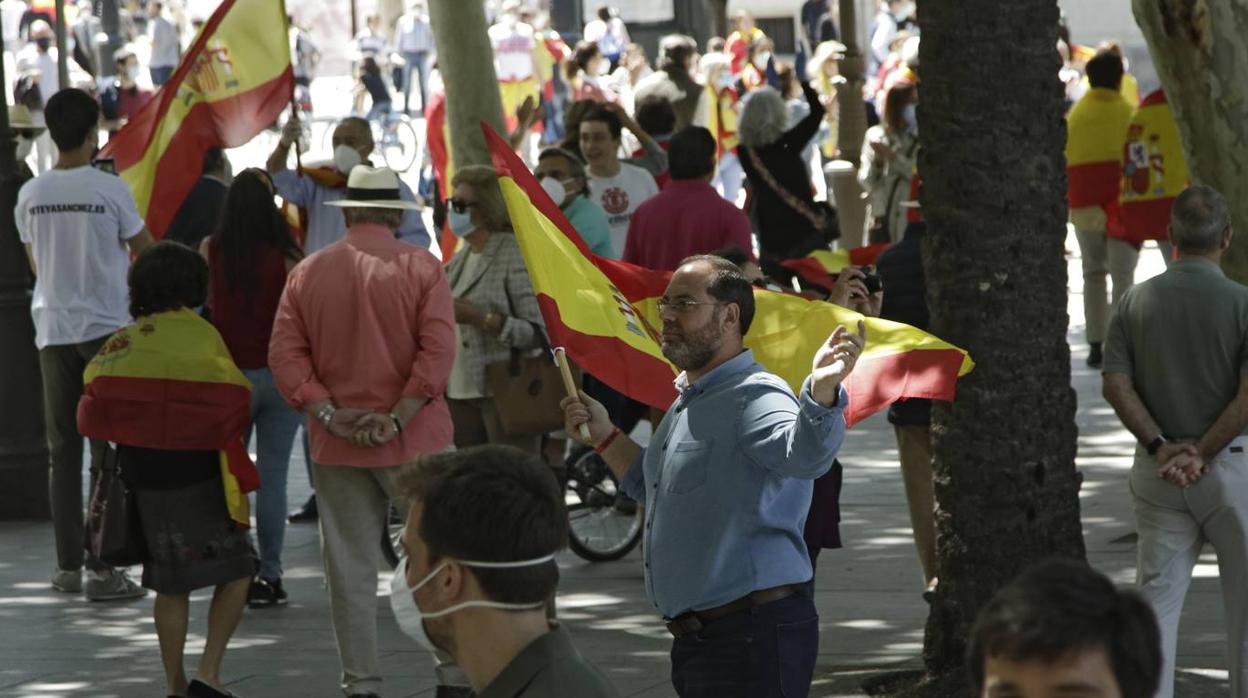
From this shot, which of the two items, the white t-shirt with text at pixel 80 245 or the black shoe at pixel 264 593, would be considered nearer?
the black shoe at pixel 264 593

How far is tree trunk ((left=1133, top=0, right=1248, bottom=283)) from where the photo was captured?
8930 mm

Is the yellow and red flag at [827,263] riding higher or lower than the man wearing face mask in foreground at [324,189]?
lower

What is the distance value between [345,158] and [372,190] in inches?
115

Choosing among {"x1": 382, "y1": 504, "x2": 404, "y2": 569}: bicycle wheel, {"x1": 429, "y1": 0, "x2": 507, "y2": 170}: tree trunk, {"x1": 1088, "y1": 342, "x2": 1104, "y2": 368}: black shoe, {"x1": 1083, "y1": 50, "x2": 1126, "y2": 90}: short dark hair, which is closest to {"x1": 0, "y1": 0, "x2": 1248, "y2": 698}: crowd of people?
{"x1": 382, "y1": 504, "x2": 404, "y2": 569}: bicycle wheel

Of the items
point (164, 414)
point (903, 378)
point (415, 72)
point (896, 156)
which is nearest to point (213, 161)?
point (164, 414)

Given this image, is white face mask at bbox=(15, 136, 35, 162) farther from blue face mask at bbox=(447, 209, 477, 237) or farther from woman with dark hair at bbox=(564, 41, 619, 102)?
woman with dark hair at bbox=(564, 41, 619, 102)

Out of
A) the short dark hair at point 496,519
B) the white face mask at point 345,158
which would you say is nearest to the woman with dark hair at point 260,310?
the white face mask at point 345,158

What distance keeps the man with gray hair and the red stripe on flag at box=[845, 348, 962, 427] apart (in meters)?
0.96

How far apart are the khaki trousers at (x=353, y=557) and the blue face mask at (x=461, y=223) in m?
1.77

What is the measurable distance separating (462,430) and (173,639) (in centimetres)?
235

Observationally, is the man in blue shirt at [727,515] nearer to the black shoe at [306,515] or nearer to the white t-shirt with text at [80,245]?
the white t-shirt with text at [80,245]

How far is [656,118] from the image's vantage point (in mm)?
13805

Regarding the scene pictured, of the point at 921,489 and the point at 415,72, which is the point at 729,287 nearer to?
the point at 921,489

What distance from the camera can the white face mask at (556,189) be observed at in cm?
1027
